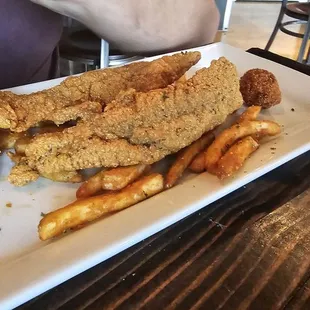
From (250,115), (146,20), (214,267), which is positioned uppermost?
(146,20)

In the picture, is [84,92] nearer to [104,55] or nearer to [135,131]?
[135,131]

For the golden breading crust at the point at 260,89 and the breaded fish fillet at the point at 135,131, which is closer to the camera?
the breaded fish fillet at the point at 135,131

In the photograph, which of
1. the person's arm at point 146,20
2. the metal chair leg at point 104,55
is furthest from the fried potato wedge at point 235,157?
the metal chair leg at point 104,55

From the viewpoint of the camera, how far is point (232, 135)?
3.18 feet

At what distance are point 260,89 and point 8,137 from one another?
0.65 m

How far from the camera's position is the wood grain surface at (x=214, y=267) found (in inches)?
25.8

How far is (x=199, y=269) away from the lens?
28.1 inches

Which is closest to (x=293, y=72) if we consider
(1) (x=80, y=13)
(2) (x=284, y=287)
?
(1) (x=80, y=13)

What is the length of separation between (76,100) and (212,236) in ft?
1.44

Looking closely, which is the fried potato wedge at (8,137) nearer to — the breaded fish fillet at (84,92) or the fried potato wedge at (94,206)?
the breaded fish fillet at (84,92)

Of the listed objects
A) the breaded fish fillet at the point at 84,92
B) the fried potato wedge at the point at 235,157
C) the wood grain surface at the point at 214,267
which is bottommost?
the wood grain surface at the point at 214,267

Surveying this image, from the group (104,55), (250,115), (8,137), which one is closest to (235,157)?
(250,115)

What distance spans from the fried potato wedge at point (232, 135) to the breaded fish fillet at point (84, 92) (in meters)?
0.21

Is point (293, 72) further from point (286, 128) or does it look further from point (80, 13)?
point (80, 13)
